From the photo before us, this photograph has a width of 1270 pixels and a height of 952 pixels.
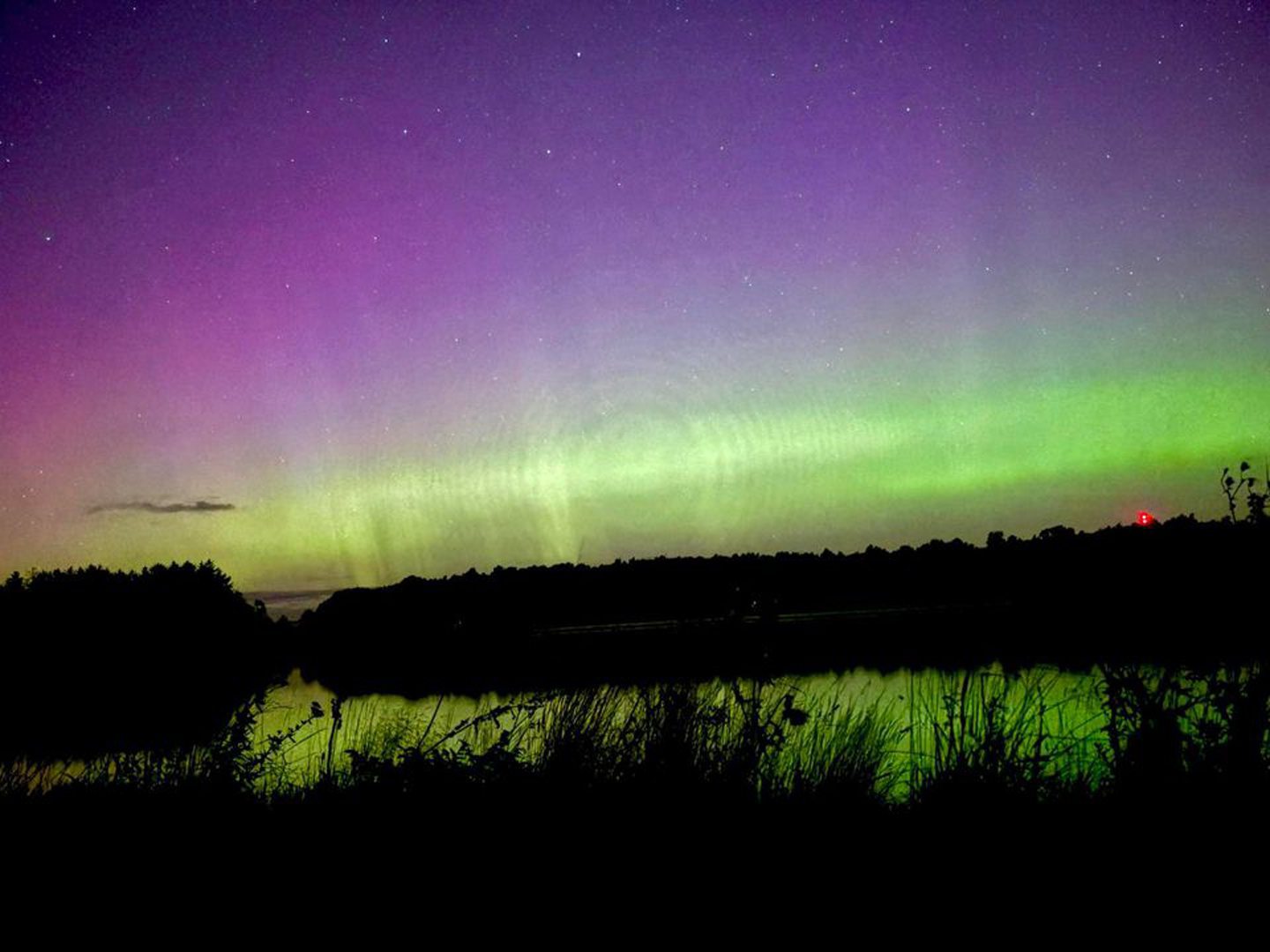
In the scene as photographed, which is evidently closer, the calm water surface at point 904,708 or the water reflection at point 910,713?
the water reflection at point 910,713

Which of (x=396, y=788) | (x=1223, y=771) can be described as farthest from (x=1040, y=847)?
(x=396, y=788)

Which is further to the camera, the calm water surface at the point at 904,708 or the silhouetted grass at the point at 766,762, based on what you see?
the calm water surface at the point at 904,708

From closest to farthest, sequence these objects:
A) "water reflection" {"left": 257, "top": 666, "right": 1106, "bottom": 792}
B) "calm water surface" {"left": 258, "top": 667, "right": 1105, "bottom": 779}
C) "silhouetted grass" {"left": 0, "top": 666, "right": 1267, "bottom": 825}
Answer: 1. "silhouetted grass" {"left": 0, "top": 666, "right": 1267, "bottom": 825}
2. "water reflection" {"left": 257, "top": 666, "right": 1106, "bottom": 792}
3. "calm water surface" {"left": 258, "top": 667, "right": 1105, "bottom": 779}

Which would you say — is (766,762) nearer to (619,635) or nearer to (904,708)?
(904,708)

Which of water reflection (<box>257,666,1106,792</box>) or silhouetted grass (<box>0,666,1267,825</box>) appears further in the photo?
water reflection (<box>257,666,1106,792</box>)

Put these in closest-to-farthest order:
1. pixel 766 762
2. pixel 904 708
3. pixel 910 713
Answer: pixel 766 762, pixel 910 713, pixel 904 708

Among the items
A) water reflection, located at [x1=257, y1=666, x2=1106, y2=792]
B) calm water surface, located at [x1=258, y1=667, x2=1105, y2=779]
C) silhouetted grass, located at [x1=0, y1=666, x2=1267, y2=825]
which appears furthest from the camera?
calm water surface, located at [x1=258, y1=667, x2=1105, y2=779]

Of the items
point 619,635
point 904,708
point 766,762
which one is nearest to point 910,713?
point 904,708

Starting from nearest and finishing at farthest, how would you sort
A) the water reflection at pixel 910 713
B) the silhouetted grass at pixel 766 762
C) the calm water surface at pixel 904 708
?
the silhouetted grass at pixel 766 762
the water reflection at pixel 910 713
the calm water surface at pixel 904 708

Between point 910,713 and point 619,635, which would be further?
point 619,635

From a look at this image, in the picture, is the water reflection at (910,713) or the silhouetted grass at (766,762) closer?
the silhouetted grass at (766,762)

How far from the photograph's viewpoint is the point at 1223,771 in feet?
18.1

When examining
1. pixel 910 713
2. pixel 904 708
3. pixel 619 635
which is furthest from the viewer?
pixel 619 635

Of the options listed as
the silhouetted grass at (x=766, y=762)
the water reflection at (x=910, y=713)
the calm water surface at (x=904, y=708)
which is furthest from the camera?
the calm water surface at (x=904, y=708)
